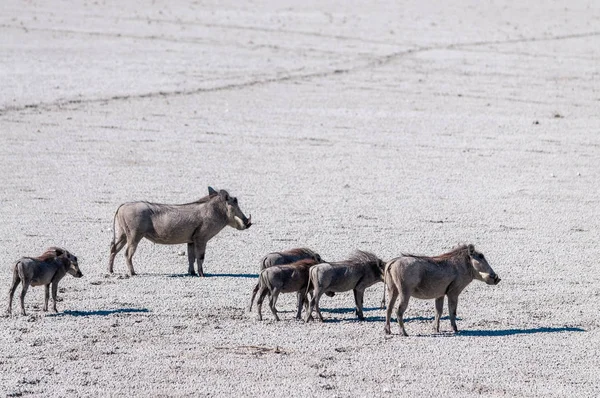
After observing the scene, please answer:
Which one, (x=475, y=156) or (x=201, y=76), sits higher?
(x=201, y=76)

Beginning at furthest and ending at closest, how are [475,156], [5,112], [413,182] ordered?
[5,112]
[475,156]
[413,182]

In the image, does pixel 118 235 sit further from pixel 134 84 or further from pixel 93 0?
pixel 93 0

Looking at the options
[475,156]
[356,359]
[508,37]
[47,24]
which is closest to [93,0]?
[47,24]

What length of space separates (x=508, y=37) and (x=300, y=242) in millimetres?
27694

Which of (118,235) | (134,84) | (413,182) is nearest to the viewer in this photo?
(118,235)

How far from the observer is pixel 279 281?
11594mm

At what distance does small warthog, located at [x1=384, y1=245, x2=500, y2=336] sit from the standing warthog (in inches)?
119

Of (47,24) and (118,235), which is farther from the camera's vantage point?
(47,24)

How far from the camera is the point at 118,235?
1391 centimetres

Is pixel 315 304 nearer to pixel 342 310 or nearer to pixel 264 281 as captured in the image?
pixel 264 281

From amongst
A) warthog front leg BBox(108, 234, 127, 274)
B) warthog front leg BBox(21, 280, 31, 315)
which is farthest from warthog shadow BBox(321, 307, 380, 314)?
warthog front leg BBox(21, 280, 31, 315)

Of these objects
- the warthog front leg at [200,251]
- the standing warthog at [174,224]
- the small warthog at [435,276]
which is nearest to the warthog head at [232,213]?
the standing warthog at [174,224]

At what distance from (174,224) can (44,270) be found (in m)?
2.38

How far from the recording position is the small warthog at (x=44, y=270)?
1142cm
